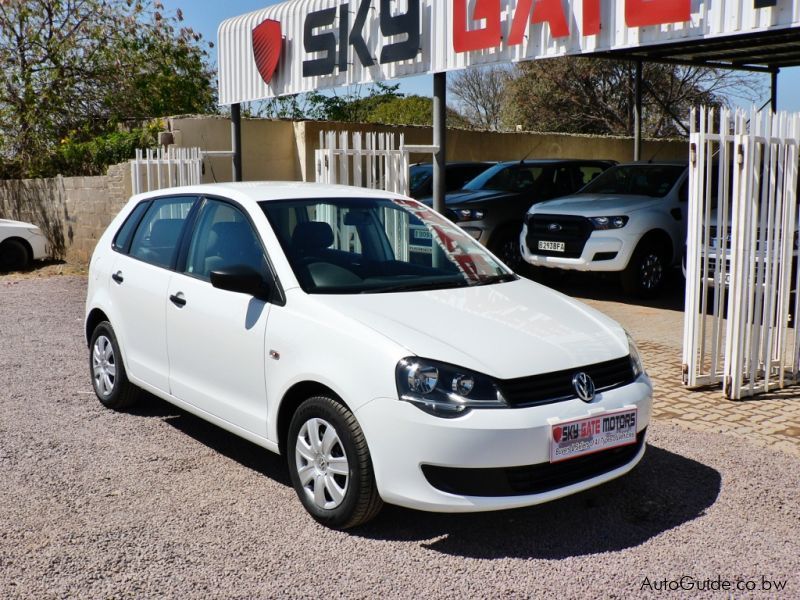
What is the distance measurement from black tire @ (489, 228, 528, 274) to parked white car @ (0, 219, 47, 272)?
8.98 m

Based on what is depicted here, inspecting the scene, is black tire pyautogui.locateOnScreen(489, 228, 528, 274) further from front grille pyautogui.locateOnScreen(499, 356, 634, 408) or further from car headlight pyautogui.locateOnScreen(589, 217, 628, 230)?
front grille pyautogui.locateOnScreen(499, 356, 634, 408)

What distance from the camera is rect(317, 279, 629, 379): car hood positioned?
4.00 meters

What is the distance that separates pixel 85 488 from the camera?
484 centimetres

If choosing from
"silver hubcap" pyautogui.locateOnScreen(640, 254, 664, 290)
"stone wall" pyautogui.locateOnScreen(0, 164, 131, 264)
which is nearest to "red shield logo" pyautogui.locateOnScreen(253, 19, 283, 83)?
"stone wall" pyautogui.locateOnScreen(0, 164, 131, 264)

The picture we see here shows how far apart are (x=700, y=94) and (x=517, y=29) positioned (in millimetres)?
27166

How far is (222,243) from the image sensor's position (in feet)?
17.0

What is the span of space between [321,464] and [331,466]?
8 cm

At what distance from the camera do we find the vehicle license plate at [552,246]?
11023 mm

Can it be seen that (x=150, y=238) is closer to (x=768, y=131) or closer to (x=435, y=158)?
(x=768, y=131)

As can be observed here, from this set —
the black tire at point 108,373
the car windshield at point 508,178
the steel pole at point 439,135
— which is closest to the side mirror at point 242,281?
the black tire at point 108,373

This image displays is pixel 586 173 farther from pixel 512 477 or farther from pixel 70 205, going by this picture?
pixel 512 477

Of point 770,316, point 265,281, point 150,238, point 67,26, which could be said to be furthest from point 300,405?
point 67,26

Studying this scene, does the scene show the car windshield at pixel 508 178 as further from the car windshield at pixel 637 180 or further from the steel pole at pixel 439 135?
the steel pole at pixel 439 135

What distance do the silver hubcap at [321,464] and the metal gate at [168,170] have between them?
960 centimetres
